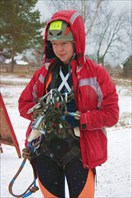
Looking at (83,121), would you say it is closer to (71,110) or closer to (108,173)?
(71,110)

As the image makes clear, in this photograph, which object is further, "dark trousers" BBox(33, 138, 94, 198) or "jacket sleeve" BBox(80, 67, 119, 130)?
"dark trousers" BBox(33, 138, 94, 198)

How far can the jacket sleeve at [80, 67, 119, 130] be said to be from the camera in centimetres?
198

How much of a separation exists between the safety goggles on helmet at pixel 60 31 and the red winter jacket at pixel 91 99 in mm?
25

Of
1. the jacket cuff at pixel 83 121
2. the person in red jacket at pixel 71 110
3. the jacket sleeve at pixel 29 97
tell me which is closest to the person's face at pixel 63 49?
the person in red jacket at pixel 71 110

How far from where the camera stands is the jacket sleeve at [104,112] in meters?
1.98

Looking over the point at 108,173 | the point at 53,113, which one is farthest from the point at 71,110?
the point at 108,173

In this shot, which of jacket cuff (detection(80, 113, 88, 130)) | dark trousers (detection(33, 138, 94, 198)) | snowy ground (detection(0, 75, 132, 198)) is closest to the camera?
jacket cuff (detection(80, 113, 88, 130))

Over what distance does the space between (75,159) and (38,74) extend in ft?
1.96

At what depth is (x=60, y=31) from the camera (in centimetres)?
201

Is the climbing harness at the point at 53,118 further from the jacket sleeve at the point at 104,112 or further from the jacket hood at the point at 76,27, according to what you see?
the jacket hood at the point at 76,27

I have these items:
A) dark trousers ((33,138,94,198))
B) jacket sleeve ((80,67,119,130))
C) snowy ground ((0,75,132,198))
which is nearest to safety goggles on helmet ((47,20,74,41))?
jacket sleeve ((80,67,119,130))

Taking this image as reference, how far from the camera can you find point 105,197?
11.3 feet

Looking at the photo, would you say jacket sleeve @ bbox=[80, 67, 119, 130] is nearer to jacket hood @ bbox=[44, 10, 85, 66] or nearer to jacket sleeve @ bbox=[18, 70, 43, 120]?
jacket hood @ bbox=[44, 10, 85, 66]

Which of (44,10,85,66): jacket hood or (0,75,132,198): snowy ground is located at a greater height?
(44,10,85,66): jacket hood
